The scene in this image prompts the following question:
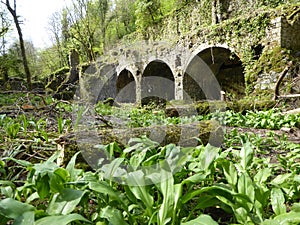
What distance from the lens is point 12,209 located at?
950mm

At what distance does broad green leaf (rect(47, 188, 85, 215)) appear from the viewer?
1.05 m

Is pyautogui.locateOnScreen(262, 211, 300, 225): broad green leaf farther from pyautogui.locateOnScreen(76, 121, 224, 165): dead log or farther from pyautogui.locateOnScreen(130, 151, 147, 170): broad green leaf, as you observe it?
pyautogui.locateOnScreen(76, 121, 224, 165): dead log

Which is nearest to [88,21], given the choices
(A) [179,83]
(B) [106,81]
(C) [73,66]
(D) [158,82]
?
(C) [73,66]

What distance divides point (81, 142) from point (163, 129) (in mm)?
812

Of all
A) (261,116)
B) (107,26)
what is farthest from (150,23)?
(261,116)

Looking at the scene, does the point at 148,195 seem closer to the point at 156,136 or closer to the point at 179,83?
the point at 156,136

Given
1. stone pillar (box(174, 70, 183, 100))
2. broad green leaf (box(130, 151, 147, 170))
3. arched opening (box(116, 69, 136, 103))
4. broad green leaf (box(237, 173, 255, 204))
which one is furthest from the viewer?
arched opening (box(116, 69, 136, 103))

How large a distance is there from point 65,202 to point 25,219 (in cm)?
20

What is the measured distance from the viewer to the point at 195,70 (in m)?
12.2

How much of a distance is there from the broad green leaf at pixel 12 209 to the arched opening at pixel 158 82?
557 inches

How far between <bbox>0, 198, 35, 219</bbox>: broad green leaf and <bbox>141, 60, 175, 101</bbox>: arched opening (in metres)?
14.1

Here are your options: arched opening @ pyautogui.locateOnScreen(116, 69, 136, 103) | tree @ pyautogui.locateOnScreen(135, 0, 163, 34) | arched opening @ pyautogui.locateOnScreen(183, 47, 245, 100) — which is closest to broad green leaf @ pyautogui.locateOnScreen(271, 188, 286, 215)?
arched opening @ pyautogui.locateOnScreen(183, 47, 245, 100)

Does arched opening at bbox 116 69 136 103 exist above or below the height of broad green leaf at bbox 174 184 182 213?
above

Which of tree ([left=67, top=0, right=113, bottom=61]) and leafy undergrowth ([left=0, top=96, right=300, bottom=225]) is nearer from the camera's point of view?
leafy undergrowth ([left=0, top=96, right=300, bottom=225])
